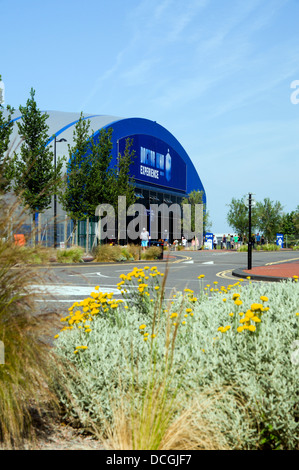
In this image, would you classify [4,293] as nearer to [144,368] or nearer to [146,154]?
[144,368]

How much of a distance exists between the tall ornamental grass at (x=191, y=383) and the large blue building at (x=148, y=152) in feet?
124

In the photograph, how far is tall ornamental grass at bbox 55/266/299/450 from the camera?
2.90 metres

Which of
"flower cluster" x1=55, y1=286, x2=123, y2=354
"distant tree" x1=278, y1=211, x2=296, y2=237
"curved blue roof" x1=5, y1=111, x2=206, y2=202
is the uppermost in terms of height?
"curved blue roof" x1=5, y1=111, x2=206, y2=202

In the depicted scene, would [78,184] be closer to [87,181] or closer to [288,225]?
[87,181]

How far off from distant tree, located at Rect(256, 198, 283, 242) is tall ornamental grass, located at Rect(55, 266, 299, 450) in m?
70.8

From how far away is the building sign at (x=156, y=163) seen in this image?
168ft

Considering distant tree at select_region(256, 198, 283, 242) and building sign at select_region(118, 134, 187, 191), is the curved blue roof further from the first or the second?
distant tree at select_region(256, 198, 283, 242)

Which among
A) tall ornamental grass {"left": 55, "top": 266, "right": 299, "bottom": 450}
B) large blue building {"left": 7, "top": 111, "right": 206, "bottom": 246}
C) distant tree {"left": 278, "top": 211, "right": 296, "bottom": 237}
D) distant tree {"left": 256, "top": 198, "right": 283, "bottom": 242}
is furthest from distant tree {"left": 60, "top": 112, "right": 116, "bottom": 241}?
distant tree {"left": 278, "top": 211, "right": 296, "bottom": 237}

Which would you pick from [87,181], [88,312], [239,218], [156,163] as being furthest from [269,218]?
[88,312]

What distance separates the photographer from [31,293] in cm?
337

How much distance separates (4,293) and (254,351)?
161cm

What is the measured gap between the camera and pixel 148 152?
53.7 m

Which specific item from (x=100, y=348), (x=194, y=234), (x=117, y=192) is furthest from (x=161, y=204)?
(x=100, y=348)
